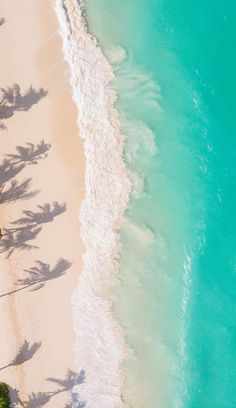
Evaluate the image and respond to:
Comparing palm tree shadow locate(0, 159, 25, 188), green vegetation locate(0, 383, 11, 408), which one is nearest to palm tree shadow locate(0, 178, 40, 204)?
palm tree shadow locate(0, 159, 25, 188)

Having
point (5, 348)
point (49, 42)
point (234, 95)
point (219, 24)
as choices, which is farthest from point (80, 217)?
point (219, 24)

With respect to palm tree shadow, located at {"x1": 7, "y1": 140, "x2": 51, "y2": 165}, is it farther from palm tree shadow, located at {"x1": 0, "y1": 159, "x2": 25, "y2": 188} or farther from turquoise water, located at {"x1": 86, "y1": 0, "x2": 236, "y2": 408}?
turquoise water, located at {"x1": 86, "y1": 0, "x2": 236, "y2": 408}

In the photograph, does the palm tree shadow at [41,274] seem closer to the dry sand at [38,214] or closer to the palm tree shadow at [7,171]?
the dry sand at [38,214]

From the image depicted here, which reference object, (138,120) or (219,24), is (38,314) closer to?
(138,120)

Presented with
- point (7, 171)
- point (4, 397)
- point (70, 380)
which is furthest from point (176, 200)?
point (4, 397)

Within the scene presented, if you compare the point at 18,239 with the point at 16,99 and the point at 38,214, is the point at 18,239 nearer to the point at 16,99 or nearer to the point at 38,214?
the point at 38,214

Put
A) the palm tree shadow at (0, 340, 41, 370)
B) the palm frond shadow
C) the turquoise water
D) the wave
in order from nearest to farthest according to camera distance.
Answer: the palm tree shadow at (0, 340, 41, 370) < the palm frond shadow < the wave < the turquoise water
